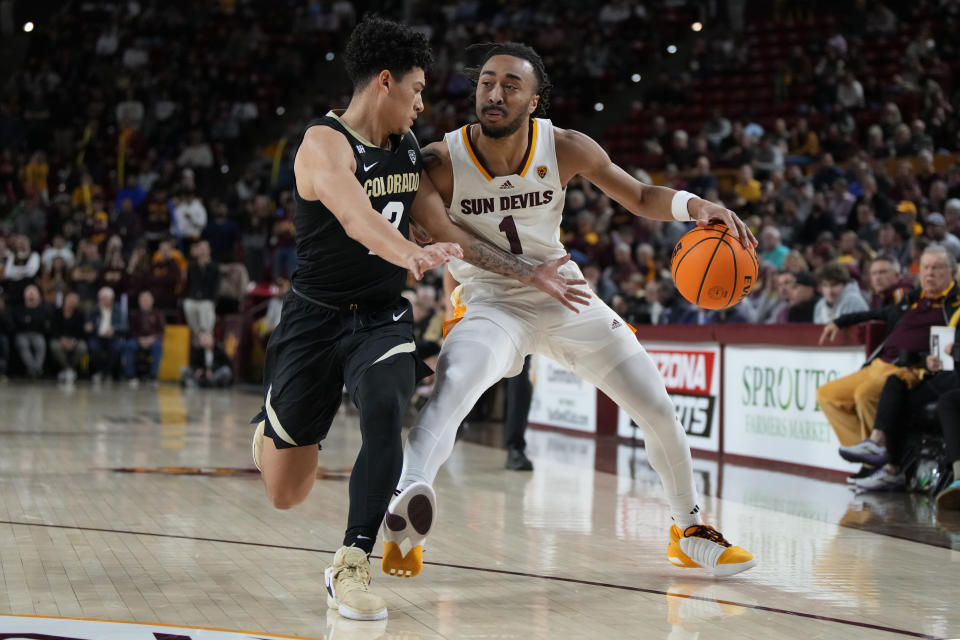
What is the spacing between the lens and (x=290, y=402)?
416cm

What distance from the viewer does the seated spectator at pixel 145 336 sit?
56.2 ft

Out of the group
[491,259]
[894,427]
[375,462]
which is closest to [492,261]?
[491,259]

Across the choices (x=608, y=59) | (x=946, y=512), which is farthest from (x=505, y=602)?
(x=608, y=59)

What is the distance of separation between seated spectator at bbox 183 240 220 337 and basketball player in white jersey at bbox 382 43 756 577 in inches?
491

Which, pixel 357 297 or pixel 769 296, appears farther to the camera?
pixel 769 296

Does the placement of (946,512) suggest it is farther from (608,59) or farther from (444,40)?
(444,40)

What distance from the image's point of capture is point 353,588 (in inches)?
147

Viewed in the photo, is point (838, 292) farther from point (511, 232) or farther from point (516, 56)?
point (516, 56)

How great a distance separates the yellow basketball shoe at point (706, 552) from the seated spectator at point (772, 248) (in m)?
7.48

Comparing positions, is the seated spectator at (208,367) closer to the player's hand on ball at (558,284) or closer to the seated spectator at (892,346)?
the seated spectator at (892,346)

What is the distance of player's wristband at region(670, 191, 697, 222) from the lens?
464 cm

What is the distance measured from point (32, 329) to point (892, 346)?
517 inches

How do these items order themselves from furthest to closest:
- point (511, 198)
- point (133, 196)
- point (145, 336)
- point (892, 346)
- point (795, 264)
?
1. point (133, 196)
2. point (145, 336)
3. point (795, 264)
4. point (892, 346)
5. point (511, 198)

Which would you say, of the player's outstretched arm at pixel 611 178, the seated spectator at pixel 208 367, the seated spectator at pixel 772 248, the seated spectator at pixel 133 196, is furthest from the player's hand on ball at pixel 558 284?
the seated spectator at pixel 133 196
